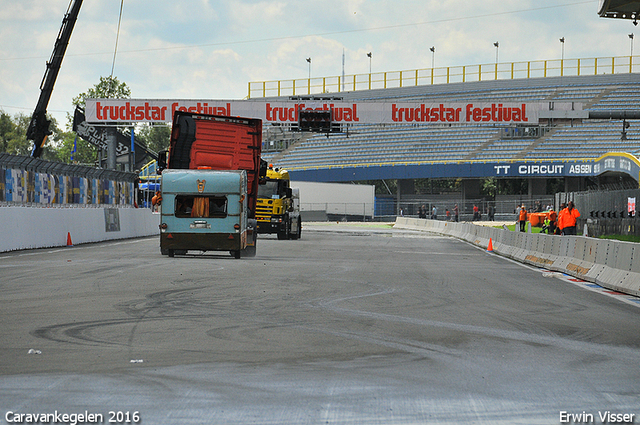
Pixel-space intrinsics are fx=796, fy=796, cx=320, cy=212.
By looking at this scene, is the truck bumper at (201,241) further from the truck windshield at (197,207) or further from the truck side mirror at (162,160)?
the truck side mirror at (162,160)

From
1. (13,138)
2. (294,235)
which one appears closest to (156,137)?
(13,138)

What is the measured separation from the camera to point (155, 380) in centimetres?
609

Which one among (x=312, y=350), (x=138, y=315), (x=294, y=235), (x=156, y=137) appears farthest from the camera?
(x=156, y=137)

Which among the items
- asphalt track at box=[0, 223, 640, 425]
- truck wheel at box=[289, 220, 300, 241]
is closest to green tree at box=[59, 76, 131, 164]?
truck wheel at box=[289, 220, 300, 241]

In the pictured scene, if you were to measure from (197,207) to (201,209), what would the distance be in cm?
11

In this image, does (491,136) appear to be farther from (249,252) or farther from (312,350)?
(312,350)

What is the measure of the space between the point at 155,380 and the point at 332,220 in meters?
67.0

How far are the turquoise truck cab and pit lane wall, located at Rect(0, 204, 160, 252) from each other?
565 centimetres

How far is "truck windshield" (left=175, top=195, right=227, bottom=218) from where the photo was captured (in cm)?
2041

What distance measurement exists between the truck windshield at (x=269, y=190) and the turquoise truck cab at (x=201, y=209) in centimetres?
1234

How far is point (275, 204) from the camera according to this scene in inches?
1318

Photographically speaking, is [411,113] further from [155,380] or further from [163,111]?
[155,380]

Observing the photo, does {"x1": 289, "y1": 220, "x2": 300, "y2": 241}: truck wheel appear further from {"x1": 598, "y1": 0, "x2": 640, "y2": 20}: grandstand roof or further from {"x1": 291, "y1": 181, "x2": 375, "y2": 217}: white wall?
{"x1": 291, "y1": 181, "x2": 375, "y2": 217}: white wall

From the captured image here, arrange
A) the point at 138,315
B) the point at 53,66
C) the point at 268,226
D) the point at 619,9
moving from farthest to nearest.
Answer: the point at 53,66 < the point at 268,226 < the point at 619,9 < the point at 138,315
